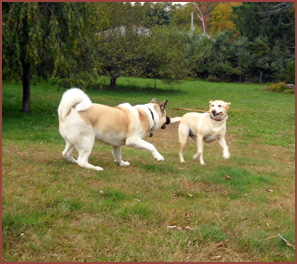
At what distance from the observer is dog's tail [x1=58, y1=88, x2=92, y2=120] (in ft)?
22.8

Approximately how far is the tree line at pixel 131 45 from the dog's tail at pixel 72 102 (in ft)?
24.7

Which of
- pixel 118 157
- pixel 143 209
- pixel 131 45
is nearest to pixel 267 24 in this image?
pixel 131 45

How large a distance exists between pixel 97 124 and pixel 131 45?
23420 mm

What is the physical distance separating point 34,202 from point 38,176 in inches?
48.5

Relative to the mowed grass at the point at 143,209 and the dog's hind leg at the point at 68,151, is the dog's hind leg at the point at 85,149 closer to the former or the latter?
the mowed grass at the point at 143,209

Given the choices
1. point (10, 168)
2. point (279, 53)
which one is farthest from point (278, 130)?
point (279, 53)

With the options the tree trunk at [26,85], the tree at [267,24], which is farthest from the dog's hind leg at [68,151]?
the tree at [267,24]

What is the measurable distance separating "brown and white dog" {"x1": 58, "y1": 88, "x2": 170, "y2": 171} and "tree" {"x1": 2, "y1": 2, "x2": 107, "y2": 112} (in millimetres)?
7370

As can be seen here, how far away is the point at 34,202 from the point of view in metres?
5.16

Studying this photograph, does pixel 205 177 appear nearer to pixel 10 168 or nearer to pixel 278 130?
pixel 10 168

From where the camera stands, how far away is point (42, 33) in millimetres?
13914

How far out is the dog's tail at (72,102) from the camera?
695 cm

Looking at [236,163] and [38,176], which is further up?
[38,176]

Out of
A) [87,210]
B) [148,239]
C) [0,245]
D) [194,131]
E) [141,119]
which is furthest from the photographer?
[194,131]
